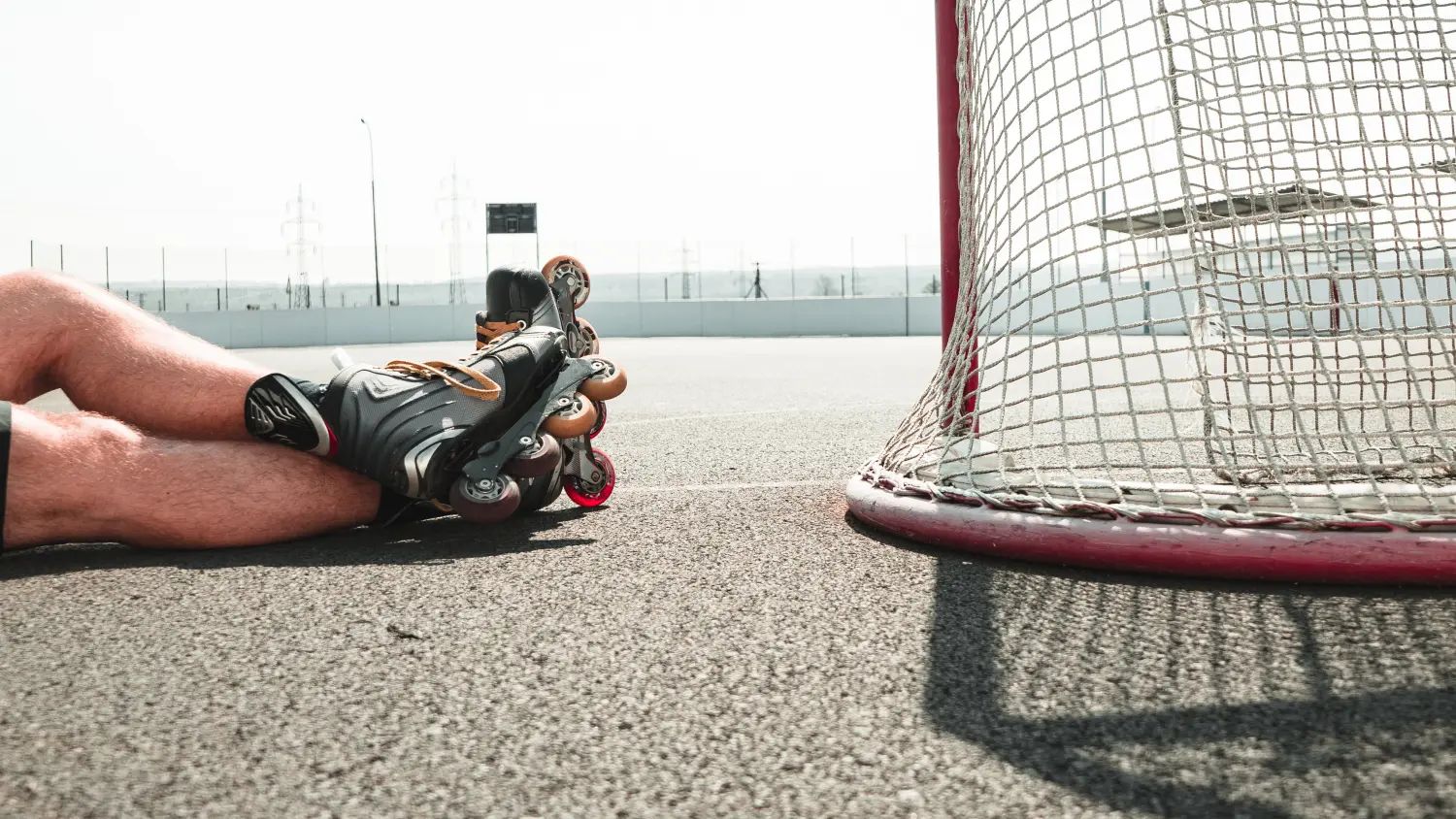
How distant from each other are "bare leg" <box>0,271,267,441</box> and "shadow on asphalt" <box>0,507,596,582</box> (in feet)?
0.78

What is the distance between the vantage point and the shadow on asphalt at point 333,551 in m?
1.87

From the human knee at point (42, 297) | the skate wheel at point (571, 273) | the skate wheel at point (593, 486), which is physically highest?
the skate wheel at point (571, 273)

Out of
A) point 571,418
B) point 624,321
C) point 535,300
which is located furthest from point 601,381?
point 624,321

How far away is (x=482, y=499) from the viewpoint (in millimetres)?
1977

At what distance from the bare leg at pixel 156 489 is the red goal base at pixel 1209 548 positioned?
4.00 feet

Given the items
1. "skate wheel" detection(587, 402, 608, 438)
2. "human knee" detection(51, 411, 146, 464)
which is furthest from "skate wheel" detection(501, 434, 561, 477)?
"human knee" detection(51, 411, 146, 464)

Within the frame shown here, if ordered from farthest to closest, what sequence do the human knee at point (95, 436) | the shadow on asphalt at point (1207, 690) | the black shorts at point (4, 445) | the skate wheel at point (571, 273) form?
the skate wheel at point (571, 273) → the human knee at point (95, 436) → the black shorts at point (4, 445) → the shadow on asphalt at point (1207, 690)

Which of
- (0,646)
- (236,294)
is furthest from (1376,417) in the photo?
(236,294)

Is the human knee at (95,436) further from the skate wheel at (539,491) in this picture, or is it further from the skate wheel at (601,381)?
the skate wheel at (601,381)

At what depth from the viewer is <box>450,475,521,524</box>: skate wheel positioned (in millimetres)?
1976

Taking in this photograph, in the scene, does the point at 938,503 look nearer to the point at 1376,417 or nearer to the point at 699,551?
the point at 699,551

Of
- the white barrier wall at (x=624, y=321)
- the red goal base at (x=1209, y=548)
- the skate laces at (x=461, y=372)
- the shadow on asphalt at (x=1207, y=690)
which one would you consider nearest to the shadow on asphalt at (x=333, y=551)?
the skate laces at (x=461, y=372)

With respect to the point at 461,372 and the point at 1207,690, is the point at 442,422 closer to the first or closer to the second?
the point at 461,372

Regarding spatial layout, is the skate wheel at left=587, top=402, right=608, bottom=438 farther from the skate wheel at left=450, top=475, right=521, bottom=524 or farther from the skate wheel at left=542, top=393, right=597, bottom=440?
the skate wheel at left=450, top=475, right=521, bottom=524
